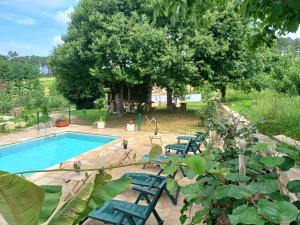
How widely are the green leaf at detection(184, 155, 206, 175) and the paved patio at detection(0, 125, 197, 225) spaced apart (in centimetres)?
67

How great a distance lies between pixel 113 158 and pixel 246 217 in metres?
8.83

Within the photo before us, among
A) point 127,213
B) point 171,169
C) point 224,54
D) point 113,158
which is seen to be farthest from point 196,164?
point 224,54

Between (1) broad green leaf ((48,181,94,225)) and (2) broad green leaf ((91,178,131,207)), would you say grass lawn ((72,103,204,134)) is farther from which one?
(1) broad green leaf ((48,181,94,225))

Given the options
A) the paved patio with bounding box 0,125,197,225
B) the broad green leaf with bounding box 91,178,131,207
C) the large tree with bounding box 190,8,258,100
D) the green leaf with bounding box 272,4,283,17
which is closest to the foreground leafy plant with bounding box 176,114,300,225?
the paved patio with bounding box 0,125,197,225

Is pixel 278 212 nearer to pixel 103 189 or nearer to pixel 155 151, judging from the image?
pixel 155 151

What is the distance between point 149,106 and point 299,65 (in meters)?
10.9

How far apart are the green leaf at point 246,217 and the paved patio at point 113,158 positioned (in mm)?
755

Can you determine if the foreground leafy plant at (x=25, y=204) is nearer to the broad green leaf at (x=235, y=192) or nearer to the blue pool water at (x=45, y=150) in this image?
the broad green leaf at (x=235, y=192)

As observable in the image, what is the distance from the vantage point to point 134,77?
51.7ft

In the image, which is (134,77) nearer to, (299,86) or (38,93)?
(299,86)

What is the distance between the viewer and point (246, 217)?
1.26 m

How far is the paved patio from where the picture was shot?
5.54m

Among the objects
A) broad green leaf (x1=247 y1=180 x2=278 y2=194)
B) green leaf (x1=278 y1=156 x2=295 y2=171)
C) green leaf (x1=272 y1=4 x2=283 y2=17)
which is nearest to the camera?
broad green leaf (x1=247 y1=180 x2=278 y2=194)

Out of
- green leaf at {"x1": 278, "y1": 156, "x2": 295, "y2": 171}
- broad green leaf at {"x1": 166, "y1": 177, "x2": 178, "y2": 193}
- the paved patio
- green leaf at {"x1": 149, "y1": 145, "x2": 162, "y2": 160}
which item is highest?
green leaf at {"x1": 149, "y1": 145, "x2": 162, "y2": 160}
